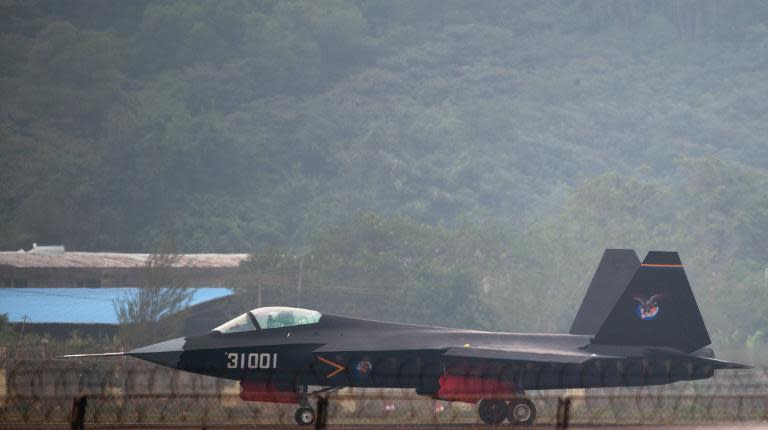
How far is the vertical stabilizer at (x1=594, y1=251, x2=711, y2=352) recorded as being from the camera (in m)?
25.4

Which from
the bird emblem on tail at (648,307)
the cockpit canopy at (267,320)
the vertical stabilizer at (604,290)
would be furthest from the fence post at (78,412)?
the vertical stabilizer at (604,290)

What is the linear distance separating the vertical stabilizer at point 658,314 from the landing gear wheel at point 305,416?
632 cm

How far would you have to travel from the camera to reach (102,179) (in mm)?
143500

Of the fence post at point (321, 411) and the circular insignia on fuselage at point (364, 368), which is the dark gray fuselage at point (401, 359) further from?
the fence post at point (321, 411)

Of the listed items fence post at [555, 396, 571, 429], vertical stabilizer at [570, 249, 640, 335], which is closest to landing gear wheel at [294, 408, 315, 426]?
fence post at [555, 396, 571, 429]

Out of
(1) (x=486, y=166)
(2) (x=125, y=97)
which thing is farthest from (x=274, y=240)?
(2) (x=125, y=97)

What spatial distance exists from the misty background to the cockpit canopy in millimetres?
37294

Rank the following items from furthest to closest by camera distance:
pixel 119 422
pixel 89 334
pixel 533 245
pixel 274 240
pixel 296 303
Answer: pixel 274 240, pixel 533 245, pixel 296 303, pixel 89 334, pixel 119 422

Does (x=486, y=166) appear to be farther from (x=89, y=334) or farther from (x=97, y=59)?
(x=89, y=334)

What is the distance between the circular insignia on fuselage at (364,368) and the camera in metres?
24.5

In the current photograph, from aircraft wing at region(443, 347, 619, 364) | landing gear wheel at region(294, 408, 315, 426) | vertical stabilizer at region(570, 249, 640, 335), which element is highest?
vertical stabilizer at region(570, 249, 640, 335)

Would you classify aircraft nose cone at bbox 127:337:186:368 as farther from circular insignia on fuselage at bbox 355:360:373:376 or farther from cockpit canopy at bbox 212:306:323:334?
circular insignia on fuselage at bbox 355:360:373:376

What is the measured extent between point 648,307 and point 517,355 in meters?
3.14

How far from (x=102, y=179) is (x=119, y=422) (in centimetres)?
12745
